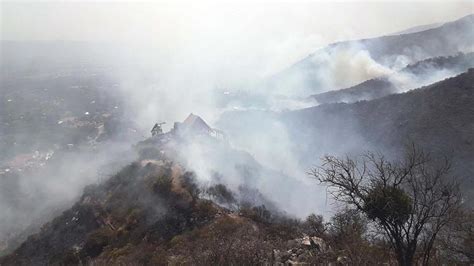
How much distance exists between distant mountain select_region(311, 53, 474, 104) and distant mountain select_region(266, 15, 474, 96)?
2563cm

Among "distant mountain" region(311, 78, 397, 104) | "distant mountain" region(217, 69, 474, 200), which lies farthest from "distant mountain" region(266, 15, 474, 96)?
"distant mountain" region(217, 69, 474, 200)

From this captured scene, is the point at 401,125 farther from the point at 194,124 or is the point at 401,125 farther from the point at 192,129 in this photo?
the point at 194,124

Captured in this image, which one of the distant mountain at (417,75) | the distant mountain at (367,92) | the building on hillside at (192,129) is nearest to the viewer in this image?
the building on hillside at (192,129)

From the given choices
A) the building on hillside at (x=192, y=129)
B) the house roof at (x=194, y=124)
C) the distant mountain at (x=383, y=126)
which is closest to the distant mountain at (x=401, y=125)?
the distant mountain at (x=383, y=126)

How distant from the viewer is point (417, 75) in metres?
99.1

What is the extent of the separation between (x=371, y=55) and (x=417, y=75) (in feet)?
206

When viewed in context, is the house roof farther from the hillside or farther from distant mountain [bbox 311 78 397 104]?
distant mountain [bbox 311 78 397 104]

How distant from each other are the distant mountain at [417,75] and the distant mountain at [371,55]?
84.1 feet

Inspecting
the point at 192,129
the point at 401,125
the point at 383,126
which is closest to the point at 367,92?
the point at 383,126

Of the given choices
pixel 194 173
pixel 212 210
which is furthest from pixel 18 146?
pixel 212 210

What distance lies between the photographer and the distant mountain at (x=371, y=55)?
469 feet

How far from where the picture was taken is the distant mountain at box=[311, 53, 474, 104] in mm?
93750

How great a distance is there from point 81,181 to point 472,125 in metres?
90.3

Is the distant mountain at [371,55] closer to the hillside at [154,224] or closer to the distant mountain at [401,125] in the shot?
the distant mountain at [401,125]
